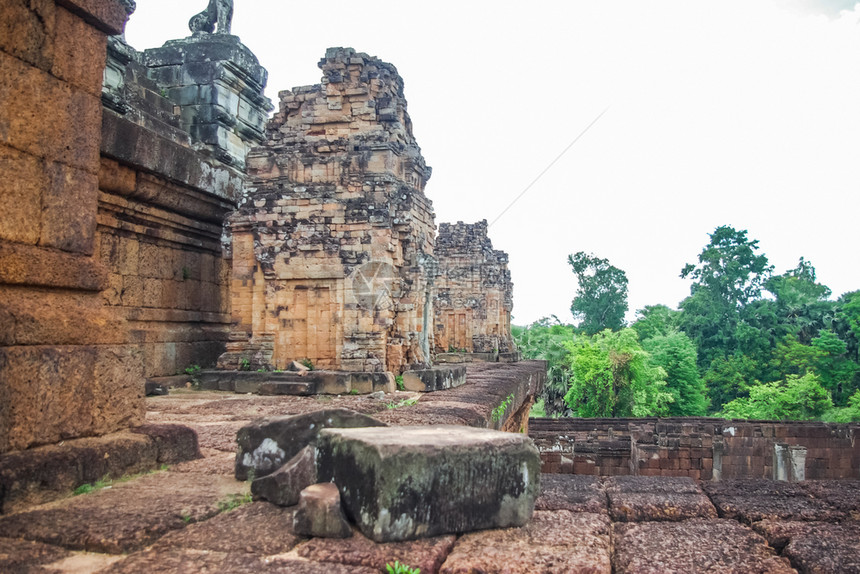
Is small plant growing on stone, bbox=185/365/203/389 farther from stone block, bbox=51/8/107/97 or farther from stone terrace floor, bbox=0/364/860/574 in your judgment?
stone block, bbox=51/8/107/97

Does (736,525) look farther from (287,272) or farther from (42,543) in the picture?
A: (287,272)

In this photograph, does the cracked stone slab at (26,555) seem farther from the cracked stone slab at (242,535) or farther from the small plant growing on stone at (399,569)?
the small plant growing on stone at (399,569)

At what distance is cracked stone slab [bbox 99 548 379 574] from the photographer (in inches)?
78.1

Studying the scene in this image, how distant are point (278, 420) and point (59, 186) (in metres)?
1.44

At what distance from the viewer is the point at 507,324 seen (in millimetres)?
23656

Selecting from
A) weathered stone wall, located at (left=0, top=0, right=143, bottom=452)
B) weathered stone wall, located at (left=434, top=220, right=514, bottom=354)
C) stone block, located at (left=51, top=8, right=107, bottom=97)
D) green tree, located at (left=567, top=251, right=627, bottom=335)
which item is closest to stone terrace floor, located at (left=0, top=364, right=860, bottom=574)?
weathered stone wall, located at (left=0, top=0, right=143, bottom=452)

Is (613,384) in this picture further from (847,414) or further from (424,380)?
(424,380)

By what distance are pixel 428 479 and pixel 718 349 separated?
41266 millimetres

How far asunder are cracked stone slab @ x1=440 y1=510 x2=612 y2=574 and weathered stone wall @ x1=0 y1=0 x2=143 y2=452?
1.79 meters

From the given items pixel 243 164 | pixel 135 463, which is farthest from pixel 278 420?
pixel 243 164

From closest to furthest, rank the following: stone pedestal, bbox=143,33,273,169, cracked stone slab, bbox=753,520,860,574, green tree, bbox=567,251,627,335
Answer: cracked stone slab, bbox=753,520,860,574 → stone pedestal, bbox=143,33,273,169 → green tree, bbox=567,251,627,335

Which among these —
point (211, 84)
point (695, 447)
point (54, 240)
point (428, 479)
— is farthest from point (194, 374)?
point (695, 447)

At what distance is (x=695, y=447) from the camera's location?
15.4 m
